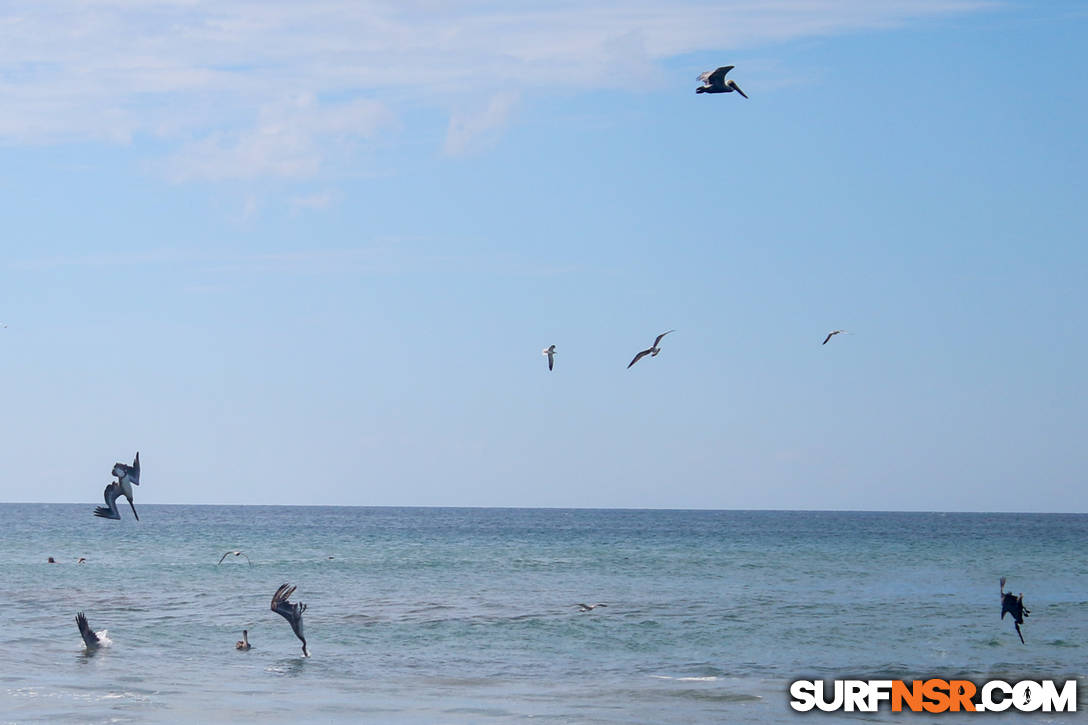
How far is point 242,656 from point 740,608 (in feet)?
44.9

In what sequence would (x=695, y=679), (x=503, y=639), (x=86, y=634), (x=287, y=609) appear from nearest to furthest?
(x=695, y=679)
(x=287, y=609)
(x=86, y=634)
(x=503, y=639)

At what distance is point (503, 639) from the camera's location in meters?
25.9

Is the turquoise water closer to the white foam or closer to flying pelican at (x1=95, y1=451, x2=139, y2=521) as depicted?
the white foam

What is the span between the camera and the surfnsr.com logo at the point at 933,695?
61.3 ft

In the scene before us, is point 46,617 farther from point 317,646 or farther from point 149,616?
point 317,646

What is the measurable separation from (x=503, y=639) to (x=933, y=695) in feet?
29.4

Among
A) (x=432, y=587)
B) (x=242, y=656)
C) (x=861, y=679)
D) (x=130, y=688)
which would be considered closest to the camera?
(x=130, y=688)

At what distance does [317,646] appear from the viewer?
81.1 ft

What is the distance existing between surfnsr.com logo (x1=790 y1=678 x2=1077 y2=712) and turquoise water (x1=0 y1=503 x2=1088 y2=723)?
0.57 meters

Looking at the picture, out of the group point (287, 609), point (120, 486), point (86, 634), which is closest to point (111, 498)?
point (120, 486)

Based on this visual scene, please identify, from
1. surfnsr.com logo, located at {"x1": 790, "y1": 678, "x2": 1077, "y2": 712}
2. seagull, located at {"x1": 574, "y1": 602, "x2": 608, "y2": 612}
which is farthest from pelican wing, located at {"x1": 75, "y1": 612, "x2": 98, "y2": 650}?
surfnsr.com logo, located at {"x1": 790, "y1": 678, "x2": 1077, "y2": 712}

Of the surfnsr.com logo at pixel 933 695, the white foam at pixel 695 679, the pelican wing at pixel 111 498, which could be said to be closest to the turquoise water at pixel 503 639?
the white foam at pixel 695 679

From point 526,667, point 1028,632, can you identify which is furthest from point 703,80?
point 1028,632

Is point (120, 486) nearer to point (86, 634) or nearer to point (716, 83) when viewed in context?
point (86, 634)
